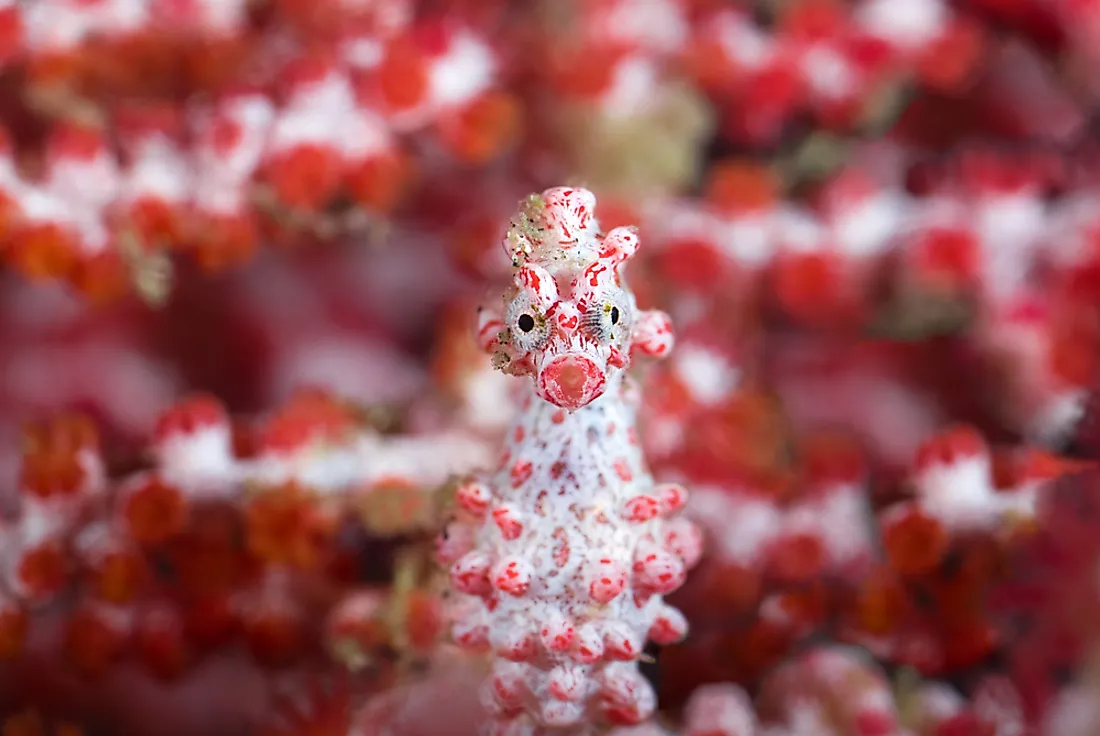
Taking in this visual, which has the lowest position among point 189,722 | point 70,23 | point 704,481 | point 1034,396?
point 189,722

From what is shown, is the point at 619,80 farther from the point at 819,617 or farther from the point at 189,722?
the point at 189,722

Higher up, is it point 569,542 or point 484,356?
point 484,356

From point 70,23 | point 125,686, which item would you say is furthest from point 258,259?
point 125,686

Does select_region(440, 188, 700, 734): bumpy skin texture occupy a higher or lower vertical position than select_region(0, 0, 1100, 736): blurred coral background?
lower

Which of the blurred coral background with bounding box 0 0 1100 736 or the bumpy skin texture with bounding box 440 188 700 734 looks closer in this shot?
the bumpy skin texture with bounding box 440 188 700 734

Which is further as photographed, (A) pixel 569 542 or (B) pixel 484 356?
(B) pixel 484 356
